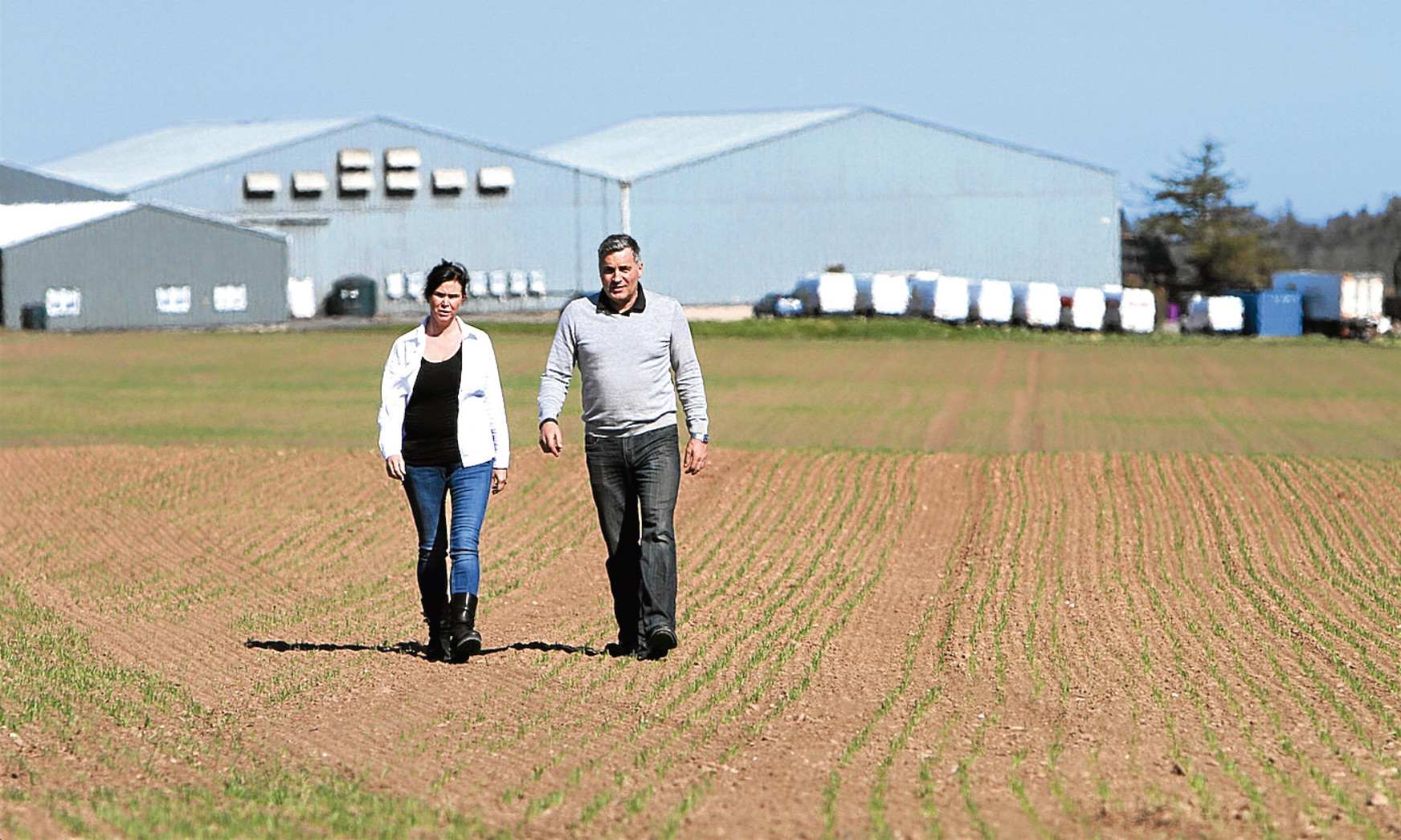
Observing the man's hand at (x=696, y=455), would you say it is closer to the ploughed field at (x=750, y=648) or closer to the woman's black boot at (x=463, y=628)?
the ploughed field at (x=750, y=648)

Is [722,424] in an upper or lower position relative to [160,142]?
lower

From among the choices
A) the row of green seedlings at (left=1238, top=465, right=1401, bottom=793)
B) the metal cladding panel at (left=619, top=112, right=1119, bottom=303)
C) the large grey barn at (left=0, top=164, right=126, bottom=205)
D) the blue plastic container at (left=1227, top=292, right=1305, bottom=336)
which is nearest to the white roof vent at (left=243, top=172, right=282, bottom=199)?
the large grey barn at (left=0, top=164, right=126, bottom=205)

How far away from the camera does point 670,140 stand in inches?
3147

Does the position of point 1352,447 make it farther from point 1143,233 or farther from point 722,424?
point 1143,233

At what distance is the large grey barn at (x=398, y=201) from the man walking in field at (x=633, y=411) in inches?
2243

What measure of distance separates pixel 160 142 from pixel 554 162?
27.9 m

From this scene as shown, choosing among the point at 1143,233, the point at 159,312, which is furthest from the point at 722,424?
the point at 1143,233

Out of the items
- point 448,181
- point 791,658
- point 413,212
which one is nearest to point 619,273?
point 791,658

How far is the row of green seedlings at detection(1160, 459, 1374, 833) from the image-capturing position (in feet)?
21.4

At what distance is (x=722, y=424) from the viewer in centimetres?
2644

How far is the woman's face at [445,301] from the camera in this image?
27.2 feet

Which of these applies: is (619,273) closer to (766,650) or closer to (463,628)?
(463,628)

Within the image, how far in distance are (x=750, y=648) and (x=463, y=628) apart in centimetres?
160

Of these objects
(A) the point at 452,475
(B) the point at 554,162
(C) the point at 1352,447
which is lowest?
(C) the point at 1352,447
